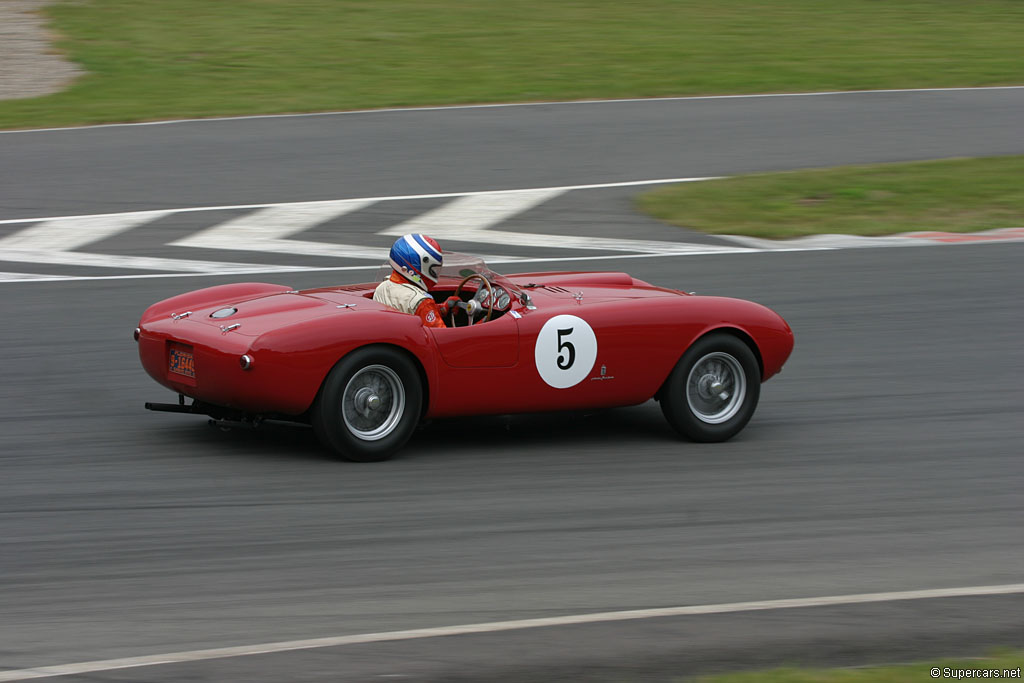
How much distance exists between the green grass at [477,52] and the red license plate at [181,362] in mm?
12570

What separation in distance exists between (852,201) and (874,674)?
1068 cm

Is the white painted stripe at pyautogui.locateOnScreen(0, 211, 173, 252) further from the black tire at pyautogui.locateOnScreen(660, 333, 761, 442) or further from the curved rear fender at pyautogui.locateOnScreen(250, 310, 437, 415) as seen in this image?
the black tire at pyautogui.locateOnScreen(660, 333, 761, 442)

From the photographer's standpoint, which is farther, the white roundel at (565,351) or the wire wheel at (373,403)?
the white roundel at (565,351)

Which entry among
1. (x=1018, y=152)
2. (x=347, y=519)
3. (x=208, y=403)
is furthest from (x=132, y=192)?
(x=1018, y=152)

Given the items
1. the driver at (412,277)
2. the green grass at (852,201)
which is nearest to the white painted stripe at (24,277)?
the driver at (412,277)

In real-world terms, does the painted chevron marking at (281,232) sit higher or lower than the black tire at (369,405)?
higher

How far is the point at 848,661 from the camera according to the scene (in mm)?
4613

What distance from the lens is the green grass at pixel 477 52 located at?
67.7 feet

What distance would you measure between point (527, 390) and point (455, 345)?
477mm

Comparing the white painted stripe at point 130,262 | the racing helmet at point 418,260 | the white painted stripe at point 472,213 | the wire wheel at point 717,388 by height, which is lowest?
the wire wheel at point 717,388

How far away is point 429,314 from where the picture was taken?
7.02m

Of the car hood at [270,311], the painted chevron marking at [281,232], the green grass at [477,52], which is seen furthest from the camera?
the green grass at [477,52]

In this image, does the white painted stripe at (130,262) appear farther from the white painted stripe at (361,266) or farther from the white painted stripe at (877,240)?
the white painted stripe at (877,240)

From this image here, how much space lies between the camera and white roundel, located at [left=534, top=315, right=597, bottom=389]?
280 inches
